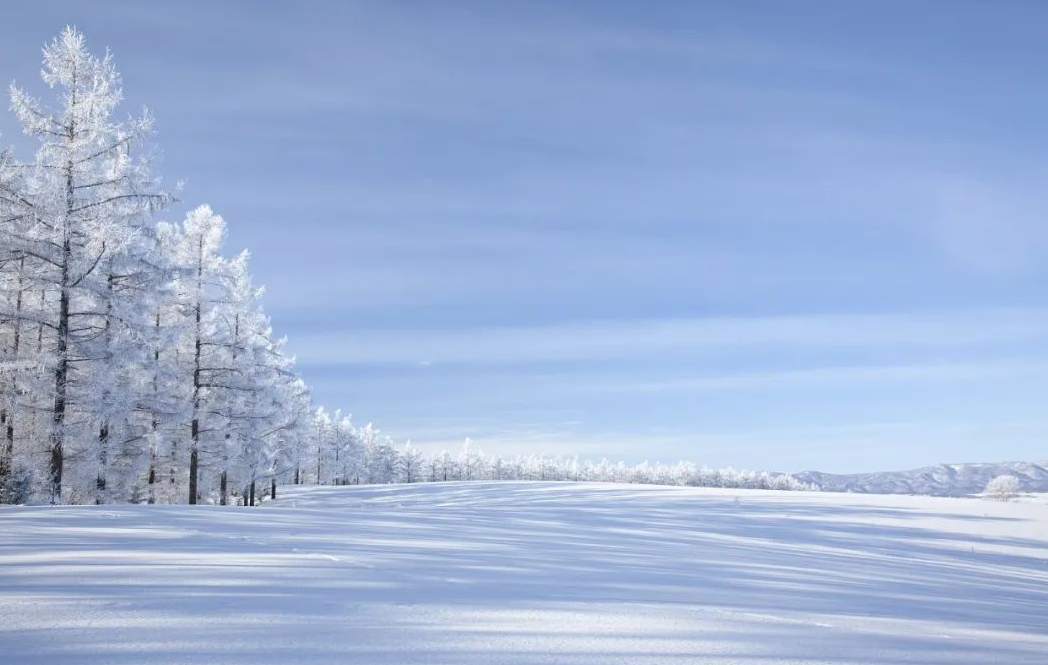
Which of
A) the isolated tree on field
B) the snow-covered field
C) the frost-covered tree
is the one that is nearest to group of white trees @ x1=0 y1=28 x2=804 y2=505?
the frost-covered tree

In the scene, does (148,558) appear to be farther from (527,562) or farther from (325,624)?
(527,562)

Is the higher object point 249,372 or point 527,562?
point 249,372

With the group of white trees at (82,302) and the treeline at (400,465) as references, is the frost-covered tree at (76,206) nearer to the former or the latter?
the group of white trees at (82,302)

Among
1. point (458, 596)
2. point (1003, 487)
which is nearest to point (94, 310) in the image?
point (458, 596)

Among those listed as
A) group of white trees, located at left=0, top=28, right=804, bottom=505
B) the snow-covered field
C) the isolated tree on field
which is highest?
group of white trees, located at left=0, top=28, right=804, bottom=505

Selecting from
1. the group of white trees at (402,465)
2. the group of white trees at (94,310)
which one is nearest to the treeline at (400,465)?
the group of white trees at (402,465)

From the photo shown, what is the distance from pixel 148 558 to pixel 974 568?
1164cm

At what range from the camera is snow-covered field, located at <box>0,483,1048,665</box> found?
3.55m

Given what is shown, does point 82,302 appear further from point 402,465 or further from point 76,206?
point 402,465

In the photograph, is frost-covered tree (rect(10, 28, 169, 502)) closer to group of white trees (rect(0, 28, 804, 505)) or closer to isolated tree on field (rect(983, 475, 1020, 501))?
group of white trees (rect(0, 28, 804, 505))

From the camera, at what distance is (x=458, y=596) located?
482 cm

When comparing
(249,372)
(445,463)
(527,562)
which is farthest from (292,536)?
(445,463)

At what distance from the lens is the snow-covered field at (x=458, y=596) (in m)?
3.55

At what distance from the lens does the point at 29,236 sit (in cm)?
1722
